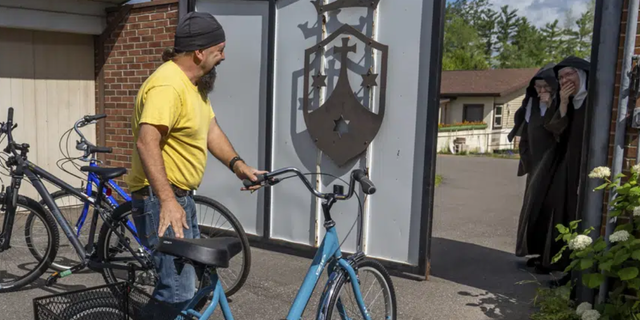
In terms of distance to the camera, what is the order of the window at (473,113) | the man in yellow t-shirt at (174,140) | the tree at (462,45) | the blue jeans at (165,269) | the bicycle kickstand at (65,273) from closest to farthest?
the man in yellow t-shirt at (174,140)
the blue jeans at (165,269)
the bicycle kickstand at (65,273)
the window at (473,113)
the tree at (462,45)

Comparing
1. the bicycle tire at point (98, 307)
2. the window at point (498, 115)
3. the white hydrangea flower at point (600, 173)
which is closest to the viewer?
the bicycle tire at point (98, 307)

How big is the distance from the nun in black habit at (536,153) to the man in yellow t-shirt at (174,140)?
9.30ft

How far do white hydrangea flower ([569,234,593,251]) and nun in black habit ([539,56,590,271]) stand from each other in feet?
3.67

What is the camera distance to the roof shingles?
36219mm

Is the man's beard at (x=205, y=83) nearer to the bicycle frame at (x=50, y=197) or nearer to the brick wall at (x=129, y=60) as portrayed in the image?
the bicycle frame at (x=50, y=197)

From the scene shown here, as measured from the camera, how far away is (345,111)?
4.83 meters

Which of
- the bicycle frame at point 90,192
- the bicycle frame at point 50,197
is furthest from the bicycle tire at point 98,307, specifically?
the bicycle frame at point 50,197

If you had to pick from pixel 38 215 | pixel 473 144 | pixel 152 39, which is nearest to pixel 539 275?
pixel 38 215

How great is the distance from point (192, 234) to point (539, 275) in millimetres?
3211

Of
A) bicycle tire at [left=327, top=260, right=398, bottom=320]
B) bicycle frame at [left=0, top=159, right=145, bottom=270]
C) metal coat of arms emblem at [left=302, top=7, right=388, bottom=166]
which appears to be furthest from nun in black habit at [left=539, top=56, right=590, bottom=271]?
bicycle frame at [left=0, top=159, right=145, bottom=270]

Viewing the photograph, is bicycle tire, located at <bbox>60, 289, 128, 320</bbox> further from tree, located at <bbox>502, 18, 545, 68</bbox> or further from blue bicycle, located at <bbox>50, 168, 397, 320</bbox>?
tree, located at <bbox>502, 18, 545, 68</bbox>

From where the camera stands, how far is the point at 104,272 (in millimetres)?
4023

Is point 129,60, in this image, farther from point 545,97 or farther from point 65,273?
point 545,97

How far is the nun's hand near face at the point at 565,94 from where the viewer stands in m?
4.46
